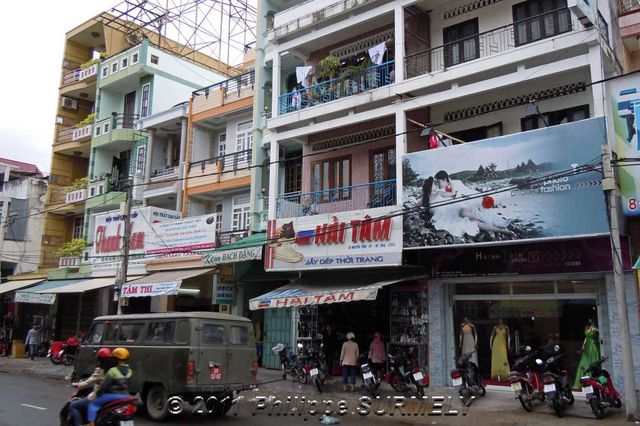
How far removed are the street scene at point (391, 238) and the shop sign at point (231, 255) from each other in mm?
101

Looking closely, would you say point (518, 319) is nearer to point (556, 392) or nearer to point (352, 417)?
point (556, 392)

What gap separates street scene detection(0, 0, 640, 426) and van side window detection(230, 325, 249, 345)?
0.06 m

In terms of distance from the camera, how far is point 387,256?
1582 cm

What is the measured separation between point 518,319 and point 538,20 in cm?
812

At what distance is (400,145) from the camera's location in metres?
16.2

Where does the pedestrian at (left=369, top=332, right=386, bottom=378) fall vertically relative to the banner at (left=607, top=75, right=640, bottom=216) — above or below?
below

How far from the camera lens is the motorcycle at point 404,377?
14.4 meters

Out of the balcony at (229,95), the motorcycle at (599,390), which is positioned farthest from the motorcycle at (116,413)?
the balcony at (229,95)

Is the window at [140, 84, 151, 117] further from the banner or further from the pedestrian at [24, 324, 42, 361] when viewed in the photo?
the banner

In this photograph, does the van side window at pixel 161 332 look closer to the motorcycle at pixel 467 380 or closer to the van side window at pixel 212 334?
the van side window at pixel 212 334

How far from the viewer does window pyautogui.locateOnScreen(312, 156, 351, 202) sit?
1903 cm

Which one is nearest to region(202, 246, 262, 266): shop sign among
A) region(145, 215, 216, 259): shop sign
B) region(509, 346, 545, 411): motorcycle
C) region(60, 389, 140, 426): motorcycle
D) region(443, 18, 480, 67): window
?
region(145, 215, 216, 259): shop sign

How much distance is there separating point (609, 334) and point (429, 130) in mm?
6572

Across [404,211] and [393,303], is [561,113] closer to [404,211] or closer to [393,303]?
[404,211]
